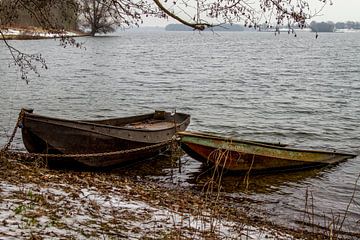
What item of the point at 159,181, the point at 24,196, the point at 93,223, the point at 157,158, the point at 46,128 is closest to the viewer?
the point at 93,223

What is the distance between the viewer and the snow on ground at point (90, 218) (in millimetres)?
5145

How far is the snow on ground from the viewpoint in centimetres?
514

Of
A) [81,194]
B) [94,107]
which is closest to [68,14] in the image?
[81,194]

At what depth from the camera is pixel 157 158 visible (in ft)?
42.9

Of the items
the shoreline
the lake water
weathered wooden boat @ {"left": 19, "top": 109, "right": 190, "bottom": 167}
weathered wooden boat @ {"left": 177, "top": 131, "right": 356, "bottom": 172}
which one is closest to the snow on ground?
the shoreline

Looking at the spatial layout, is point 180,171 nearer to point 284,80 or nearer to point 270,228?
point 270,228

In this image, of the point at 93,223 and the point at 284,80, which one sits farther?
the point at 284,80

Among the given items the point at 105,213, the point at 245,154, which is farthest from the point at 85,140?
the point at 105,213

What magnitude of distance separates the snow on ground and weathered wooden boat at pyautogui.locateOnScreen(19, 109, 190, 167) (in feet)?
10.2

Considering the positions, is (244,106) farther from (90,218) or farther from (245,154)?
(90,218)

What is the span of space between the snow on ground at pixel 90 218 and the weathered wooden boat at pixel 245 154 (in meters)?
3.97

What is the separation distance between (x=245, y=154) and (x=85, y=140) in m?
3.78

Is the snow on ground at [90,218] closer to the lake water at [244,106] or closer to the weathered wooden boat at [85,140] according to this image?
the lake water at [244,106]

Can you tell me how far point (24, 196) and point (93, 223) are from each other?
1169mm
